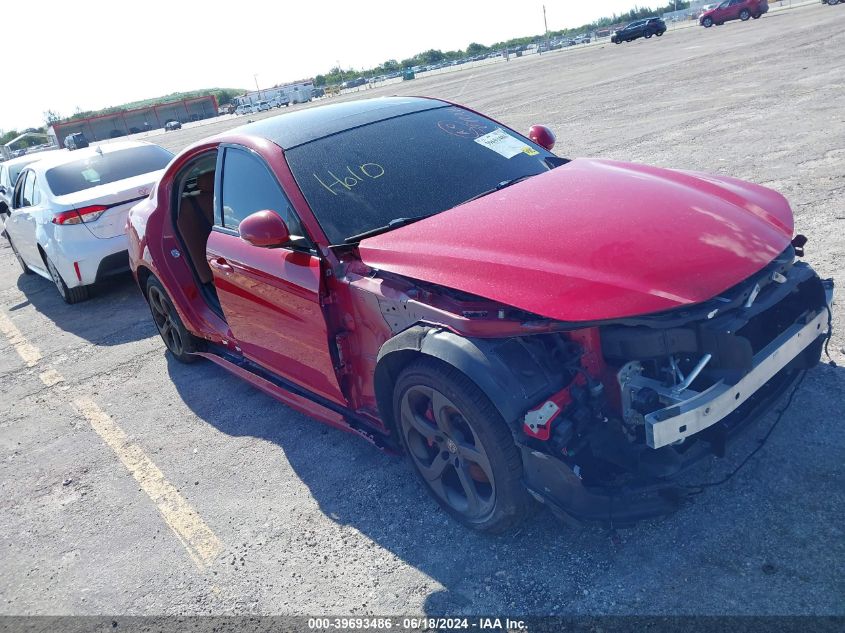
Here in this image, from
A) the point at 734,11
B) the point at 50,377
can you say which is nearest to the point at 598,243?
the point at 50,377

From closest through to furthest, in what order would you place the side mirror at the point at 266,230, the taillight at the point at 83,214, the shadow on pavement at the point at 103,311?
the side mirror at the point at 266,230 < the shadow on pavement at the point at 103,311 < the taillight at the point at 83,214

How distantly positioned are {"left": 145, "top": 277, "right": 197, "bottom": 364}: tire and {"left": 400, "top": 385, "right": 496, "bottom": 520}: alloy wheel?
2.85 meters

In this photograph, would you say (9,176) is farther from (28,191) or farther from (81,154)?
(81,154)

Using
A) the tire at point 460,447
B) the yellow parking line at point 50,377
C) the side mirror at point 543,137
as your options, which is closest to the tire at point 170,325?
the yellow parking line at point 50,377

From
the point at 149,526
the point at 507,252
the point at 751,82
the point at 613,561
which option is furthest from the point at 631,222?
the point at 751,82

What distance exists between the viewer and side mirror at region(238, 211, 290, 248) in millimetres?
3416

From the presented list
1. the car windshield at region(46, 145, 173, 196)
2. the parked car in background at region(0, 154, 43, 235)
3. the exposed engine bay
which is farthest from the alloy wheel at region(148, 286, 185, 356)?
the parked car in background at region(0, 154, 43, 235)

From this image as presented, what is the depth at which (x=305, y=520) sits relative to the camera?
3512 millimetres

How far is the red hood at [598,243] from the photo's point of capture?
2.62 m

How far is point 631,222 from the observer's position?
2.98 m

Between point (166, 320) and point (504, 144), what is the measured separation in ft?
10.5

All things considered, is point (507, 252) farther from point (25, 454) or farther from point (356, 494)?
point (25, 454)

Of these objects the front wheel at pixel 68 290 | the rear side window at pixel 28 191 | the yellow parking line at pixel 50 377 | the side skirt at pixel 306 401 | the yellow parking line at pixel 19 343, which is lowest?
the yellow parking line at pixel 50 377

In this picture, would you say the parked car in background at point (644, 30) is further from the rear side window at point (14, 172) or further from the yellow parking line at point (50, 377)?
the yellow parking line at point (50, 377)
